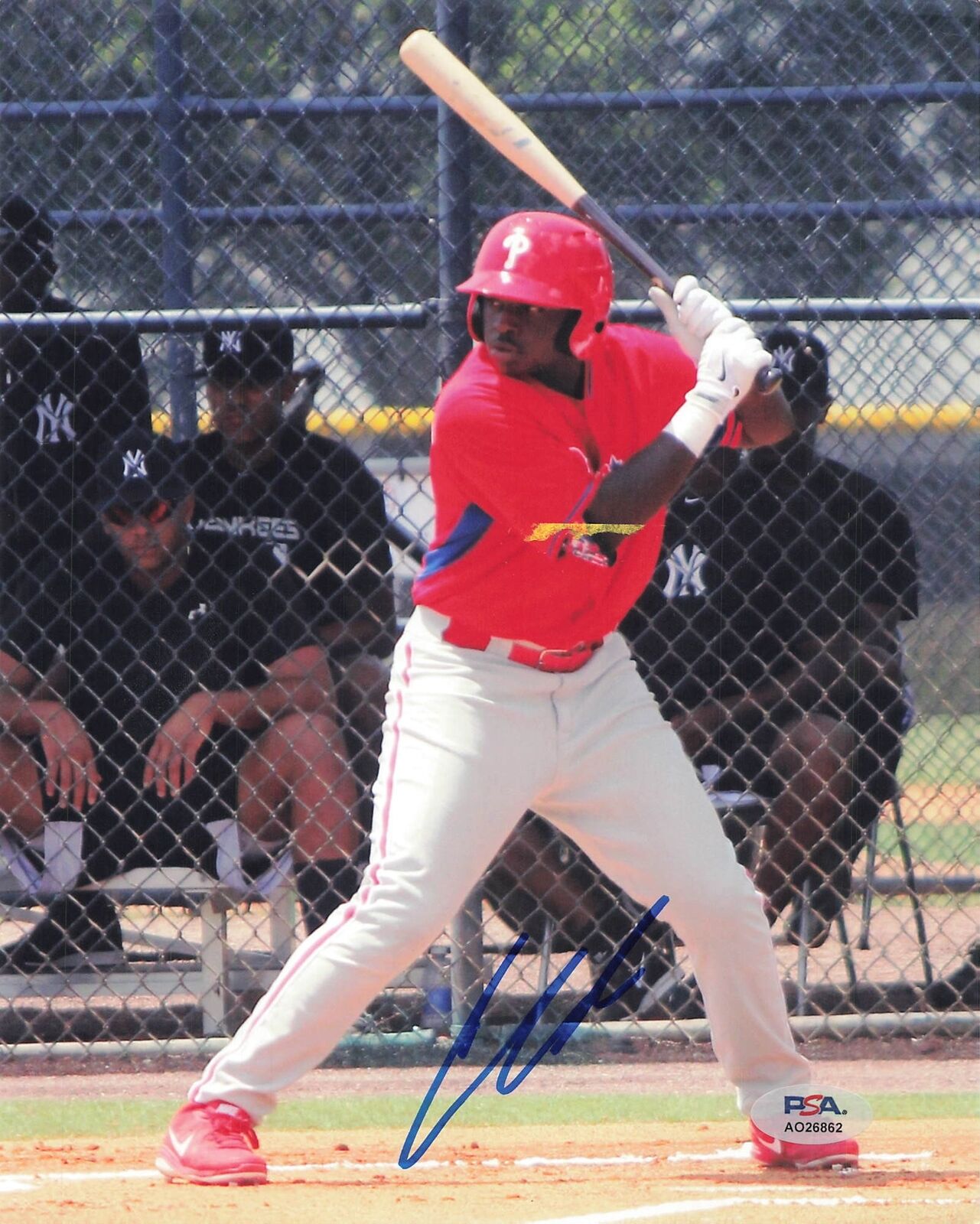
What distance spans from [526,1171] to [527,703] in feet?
2.72

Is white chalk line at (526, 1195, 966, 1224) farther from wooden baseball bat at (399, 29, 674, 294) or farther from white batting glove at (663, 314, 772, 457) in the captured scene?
wooden baseball bat at (399, 29, 674, 294)

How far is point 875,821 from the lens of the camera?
3969 millimetres

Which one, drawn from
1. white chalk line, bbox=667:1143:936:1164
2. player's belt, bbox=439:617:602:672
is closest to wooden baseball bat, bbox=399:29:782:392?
player's belt, bbox=439:617:602:672

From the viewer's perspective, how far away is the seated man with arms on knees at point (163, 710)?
379cm

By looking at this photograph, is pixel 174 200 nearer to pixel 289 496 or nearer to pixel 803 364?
pixel 289 496

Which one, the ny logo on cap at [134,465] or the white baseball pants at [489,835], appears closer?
the white baseball pants at [489,835]

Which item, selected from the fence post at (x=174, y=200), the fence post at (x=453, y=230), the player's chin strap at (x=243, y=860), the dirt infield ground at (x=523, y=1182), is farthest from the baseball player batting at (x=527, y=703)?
the fence post at (x=174, y=200)

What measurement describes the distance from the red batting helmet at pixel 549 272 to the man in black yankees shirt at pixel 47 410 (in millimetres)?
1572

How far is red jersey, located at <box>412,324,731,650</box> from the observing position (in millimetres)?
2523

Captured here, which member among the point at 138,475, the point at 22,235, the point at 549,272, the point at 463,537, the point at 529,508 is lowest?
the point at 138,475

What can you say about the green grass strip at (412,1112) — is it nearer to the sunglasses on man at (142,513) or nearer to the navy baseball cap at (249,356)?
the sunglasses on man at (142,513)

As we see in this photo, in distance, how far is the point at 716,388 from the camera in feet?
8.38

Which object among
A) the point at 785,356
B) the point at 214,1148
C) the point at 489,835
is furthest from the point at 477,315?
the point at 785,356
